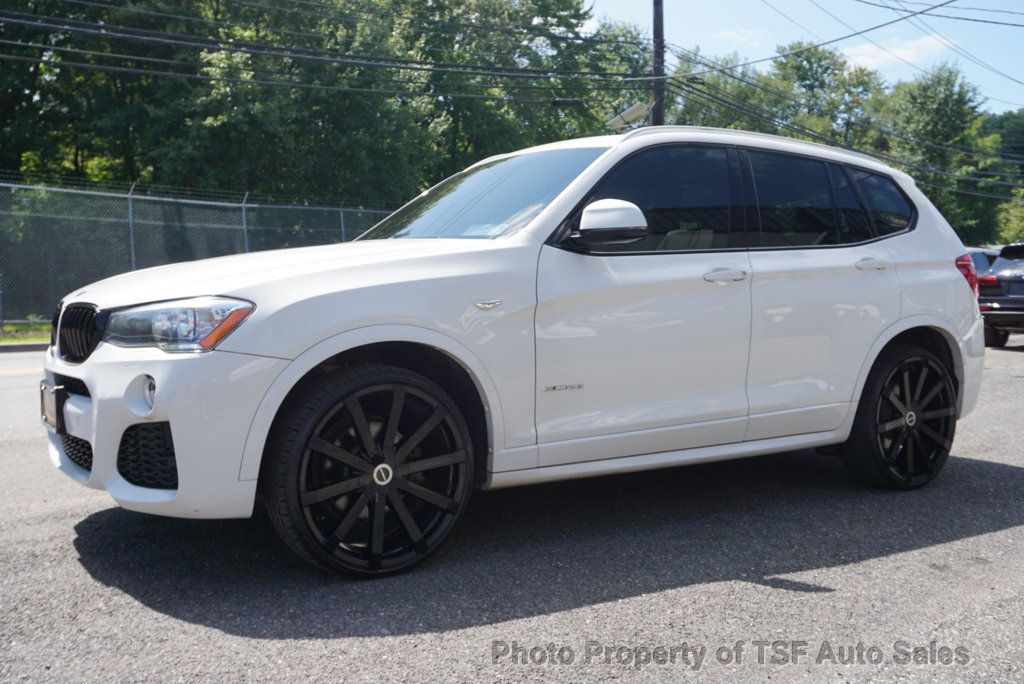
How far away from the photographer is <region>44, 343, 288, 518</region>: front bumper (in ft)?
10.8

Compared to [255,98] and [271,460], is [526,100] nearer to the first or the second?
[255,98]

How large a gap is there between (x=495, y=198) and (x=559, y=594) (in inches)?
76.1

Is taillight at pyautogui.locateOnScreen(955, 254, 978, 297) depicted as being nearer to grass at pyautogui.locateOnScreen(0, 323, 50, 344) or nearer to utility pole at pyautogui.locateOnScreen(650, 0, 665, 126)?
grass at pyautogui.locateOnScreen(0, 323, 50, 344)

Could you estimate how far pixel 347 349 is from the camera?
3.58 meters

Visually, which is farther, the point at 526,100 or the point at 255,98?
the point at 526,100

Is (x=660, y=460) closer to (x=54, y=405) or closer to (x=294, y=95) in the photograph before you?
(x=54, y=405)

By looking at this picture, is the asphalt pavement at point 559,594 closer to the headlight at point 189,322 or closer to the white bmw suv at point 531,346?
the white bmw suv at point 531,346

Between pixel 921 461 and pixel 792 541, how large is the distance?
55.5 inches

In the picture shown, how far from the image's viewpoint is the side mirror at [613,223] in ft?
13.0

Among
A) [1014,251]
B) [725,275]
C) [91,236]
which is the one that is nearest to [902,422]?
[725,275]

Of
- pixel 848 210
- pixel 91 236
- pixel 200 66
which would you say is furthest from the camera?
pixel 200 66

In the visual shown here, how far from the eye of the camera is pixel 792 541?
4.29 meters

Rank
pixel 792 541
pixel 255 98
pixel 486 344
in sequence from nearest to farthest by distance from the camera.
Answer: pixel 486 344
pixel 792 541
pixel 255 98

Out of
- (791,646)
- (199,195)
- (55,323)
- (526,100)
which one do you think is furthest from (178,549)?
(526,100)
